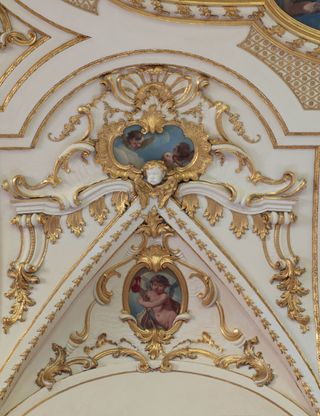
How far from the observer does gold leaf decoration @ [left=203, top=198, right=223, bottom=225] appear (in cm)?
982

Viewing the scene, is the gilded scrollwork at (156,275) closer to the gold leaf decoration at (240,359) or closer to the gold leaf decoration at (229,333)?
the gold leaf decoration at (240,359)

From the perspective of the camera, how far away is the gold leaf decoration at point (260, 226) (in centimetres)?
980

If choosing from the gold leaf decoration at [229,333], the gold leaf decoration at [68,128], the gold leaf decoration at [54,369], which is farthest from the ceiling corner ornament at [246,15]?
the gold leaf decoration at [54,369]

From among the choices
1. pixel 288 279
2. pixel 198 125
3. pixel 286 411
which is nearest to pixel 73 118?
pixel 198 125

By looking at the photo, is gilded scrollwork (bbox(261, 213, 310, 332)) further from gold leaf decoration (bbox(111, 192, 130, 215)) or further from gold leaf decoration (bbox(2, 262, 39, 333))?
gold leaf decoration (bbox(2, 262, 39, 333))

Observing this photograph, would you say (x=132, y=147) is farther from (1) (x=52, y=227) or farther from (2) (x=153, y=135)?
(1) (x=52, y=227)

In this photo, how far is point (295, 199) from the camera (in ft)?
31.9

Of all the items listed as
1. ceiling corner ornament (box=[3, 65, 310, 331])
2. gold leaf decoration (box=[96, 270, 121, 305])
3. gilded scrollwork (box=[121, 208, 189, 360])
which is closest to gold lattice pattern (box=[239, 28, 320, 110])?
ceiling corner ornament (box=[3, 65, 310, 331])

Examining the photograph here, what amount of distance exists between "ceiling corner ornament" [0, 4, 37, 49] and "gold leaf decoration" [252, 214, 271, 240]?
2.81m

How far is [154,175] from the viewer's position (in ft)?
31.5

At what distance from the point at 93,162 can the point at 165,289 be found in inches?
59.8

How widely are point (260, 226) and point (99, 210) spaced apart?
163 centimetres

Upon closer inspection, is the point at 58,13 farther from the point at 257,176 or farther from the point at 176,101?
the point at 257,176

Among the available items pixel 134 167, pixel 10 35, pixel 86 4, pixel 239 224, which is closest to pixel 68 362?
pixel 134 167
